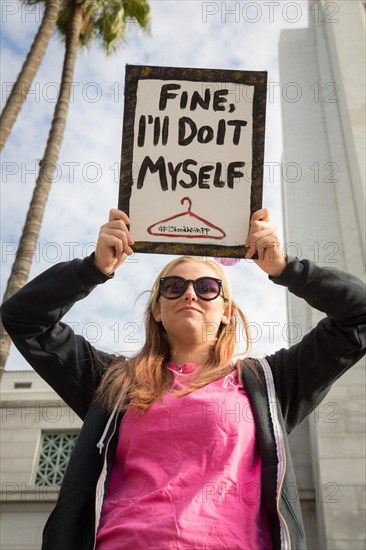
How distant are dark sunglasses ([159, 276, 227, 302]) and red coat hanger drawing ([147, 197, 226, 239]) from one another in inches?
9.2

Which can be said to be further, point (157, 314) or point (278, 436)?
point (157, 314)

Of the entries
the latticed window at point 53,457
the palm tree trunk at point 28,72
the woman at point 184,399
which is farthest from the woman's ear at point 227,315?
the latticed window at point 53,457

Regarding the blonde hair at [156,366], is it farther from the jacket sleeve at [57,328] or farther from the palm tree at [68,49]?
the palm tree at [68,49]

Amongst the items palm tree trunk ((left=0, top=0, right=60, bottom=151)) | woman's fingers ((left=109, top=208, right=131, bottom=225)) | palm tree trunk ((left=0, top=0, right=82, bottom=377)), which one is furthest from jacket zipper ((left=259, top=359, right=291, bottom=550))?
palm tree trunk ((left=0, top=0, right=60, bottom=151))

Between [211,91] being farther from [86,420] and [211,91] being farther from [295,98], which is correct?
[295,98]

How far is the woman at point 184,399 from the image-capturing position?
6.95 ft

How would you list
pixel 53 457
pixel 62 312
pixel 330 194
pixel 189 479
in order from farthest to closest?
pixel 330 194, pixel 53 457, pixel 62 312, pixel 189 479

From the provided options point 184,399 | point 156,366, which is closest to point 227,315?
point 156,366

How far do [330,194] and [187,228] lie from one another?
33.6ft

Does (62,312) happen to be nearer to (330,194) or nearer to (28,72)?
(28,72)

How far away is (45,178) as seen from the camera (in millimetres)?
9828

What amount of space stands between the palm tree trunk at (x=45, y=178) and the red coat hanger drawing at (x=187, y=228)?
566cm

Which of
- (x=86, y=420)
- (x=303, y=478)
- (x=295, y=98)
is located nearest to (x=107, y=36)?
(x=295, y=98)

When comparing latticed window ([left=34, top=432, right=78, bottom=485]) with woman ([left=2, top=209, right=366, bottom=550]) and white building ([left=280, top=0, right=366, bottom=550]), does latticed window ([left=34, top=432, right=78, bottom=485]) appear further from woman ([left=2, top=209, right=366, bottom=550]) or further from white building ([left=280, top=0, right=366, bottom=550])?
woman ([left=2, top=209, right=366, bottom=550])
